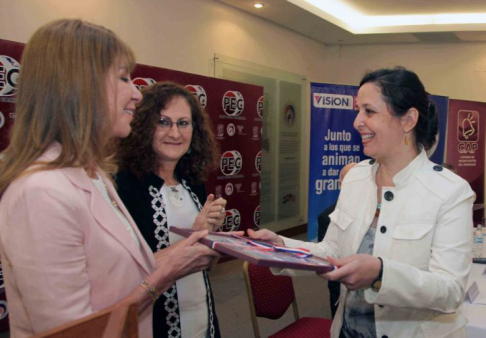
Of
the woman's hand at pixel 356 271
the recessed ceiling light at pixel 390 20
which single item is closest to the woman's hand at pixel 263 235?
the woman's hand at pixel 356 271

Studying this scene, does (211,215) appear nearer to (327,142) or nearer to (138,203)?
(138,203)

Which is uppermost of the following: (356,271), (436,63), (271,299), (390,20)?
(390,20)

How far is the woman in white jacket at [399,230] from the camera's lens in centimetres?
138

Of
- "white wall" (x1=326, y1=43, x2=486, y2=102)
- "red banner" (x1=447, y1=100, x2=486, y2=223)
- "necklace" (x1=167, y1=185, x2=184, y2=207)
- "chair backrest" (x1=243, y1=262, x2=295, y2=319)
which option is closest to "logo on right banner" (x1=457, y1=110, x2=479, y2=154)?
"red banner" (x1=447, y1=100, x2=486, y2=223)

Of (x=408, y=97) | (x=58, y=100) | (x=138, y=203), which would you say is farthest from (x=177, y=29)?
(x=58, y=100)

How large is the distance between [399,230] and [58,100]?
1161 mm

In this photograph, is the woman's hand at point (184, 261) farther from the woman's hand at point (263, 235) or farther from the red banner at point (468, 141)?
the red banner at point (468, 141)

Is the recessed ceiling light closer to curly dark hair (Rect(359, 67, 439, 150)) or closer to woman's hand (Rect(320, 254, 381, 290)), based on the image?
curly dark hair (Rect(359, 67, 439, 150))

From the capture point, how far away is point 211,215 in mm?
1840

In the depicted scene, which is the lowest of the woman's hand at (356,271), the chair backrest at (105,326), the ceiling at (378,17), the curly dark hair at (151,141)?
the woman's hand at (356,271)

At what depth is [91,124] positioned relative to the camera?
1.09 meters

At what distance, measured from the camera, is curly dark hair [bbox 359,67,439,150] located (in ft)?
5.43

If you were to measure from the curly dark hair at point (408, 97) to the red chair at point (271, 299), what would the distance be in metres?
1.16

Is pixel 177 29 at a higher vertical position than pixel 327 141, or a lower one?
higher
